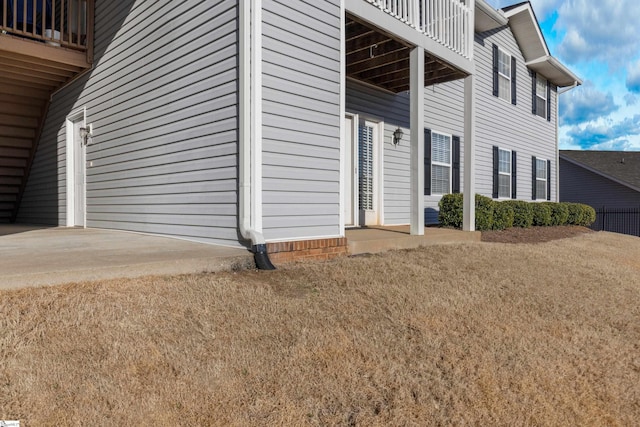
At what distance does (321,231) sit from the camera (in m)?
4.94

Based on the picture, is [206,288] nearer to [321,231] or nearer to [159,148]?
[321,231]

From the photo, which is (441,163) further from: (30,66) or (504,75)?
(30,66)

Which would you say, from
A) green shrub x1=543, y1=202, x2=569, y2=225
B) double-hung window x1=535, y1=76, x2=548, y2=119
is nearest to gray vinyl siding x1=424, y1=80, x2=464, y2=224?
green shrub x1=543, y1=202, x2=569, y2=225

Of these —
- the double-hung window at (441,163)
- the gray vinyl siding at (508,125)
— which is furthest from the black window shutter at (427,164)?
the gray vinyl siding at (508,125)

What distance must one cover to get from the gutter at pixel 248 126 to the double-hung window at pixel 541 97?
38.7 feet

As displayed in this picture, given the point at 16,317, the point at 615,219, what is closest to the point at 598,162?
the point at 615,219

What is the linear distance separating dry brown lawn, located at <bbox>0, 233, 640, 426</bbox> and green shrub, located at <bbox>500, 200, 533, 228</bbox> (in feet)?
19.4

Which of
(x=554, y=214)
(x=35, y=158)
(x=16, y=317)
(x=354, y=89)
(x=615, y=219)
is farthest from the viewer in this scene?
(x=615, y=219)

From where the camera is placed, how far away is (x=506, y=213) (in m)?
8.80

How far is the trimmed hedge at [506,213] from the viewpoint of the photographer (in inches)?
313

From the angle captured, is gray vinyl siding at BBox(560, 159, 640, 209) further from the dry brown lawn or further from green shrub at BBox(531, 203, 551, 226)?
the dry brown lawn

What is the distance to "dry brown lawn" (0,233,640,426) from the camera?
6.76 feet

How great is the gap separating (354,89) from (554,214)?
7.13 metres

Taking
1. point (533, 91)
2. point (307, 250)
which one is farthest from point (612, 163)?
point (307, 250)
